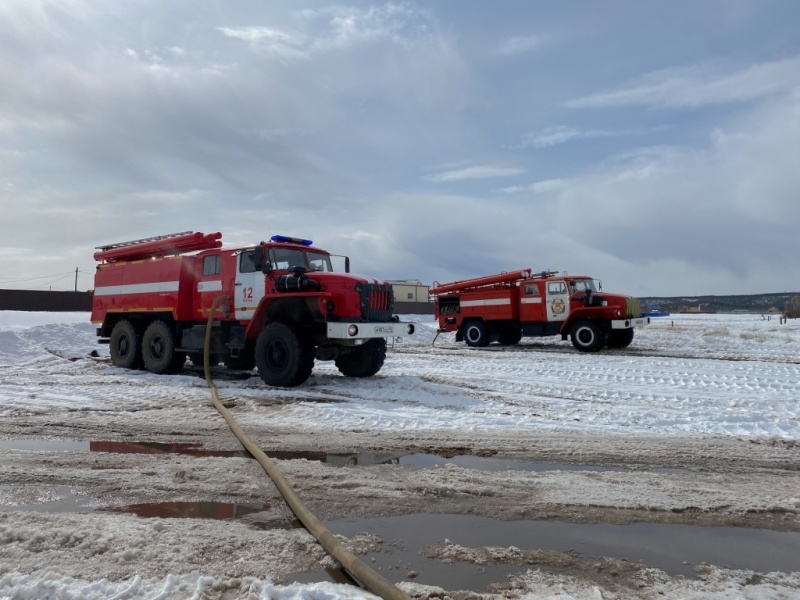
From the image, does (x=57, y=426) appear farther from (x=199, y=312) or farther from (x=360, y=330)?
(x=199, y=312)

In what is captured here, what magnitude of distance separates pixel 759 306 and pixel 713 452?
82.4 m

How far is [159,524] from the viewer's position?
3.62 m

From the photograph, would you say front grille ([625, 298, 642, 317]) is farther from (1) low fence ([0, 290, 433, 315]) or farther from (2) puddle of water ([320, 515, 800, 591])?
(1) low fence ([0, 290, 433, 315])

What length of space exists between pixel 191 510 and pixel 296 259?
7.20m

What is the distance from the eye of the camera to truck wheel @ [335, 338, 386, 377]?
1095 cm

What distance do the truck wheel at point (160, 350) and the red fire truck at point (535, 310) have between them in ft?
36.0

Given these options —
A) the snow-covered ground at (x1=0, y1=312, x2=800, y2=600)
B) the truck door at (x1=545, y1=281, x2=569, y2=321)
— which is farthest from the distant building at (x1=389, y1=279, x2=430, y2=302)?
the snow-covered ground at (x1=0, y1=312, x2=800, y2=600)

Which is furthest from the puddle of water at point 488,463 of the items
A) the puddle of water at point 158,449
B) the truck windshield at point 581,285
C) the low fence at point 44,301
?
the low fence at point 44,301

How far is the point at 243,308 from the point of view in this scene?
10.9 metres

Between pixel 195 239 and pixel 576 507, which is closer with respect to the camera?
pixel 576 507

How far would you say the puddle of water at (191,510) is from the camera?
3859 millimetres

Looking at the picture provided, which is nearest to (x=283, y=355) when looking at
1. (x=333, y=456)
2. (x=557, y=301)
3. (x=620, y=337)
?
(x=333, y=456)

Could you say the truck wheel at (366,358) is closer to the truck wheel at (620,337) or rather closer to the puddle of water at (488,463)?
the puddle of water at (488,463)

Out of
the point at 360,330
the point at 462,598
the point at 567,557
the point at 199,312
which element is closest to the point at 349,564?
the point at 462,598
